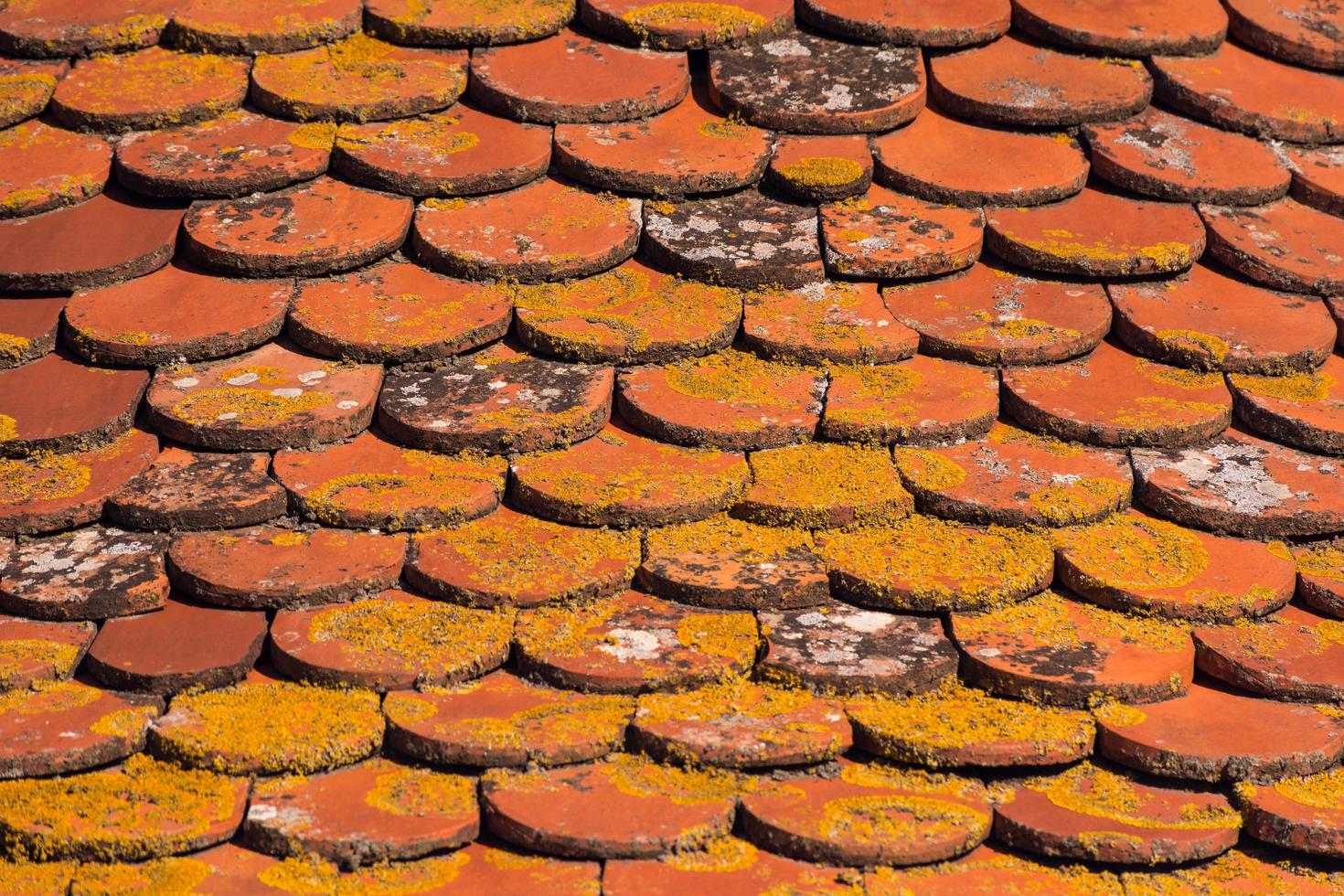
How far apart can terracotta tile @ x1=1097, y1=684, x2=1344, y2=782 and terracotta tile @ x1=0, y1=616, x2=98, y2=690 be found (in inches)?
64.2

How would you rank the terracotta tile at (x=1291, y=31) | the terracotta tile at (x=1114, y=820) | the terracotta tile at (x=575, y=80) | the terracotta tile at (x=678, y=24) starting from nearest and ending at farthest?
the terracotta tile at (x=1114, y=820) → the terracotta tile at (x=575, y=80) → the terracotta tile at (x=678, y=24) → the terracotta tile at (x=1291, y=31)

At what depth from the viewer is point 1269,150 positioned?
3.40m

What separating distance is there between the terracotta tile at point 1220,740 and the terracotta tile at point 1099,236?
919 millimetres

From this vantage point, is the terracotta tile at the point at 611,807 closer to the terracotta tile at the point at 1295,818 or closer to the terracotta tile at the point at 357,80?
the terracotta tile at the point at 1295,818

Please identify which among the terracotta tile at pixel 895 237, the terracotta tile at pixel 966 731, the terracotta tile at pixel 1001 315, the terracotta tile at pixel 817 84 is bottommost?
the terracotta tile at pixel 966 731

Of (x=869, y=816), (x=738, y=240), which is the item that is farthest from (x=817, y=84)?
(x=869, y=816)

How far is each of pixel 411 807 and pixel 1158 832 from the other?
113 cm

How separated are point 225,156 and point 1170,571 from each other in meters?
1.93

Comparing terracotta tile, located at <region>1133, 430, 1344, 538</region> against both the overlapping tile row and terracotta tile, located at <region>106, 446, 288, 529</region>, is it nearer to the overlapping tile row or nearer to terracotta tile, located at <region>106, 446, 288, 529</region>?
the overlapping tile row

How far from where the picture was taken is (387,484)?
2824 mm

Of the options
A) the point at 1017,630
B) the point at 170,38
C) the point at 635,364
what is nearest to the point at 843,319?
the point at 635,364

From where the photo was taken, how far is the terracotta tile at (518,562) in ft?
8.85

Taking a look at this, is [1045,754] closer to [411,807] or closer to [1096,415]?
[1096,415]

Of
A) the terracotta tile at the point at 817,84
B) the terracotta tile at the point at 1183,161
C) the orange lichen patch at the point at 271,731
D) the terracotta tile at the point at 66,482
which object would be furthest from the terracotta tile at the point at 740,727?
the terracotta tile at the point at 1183,161
